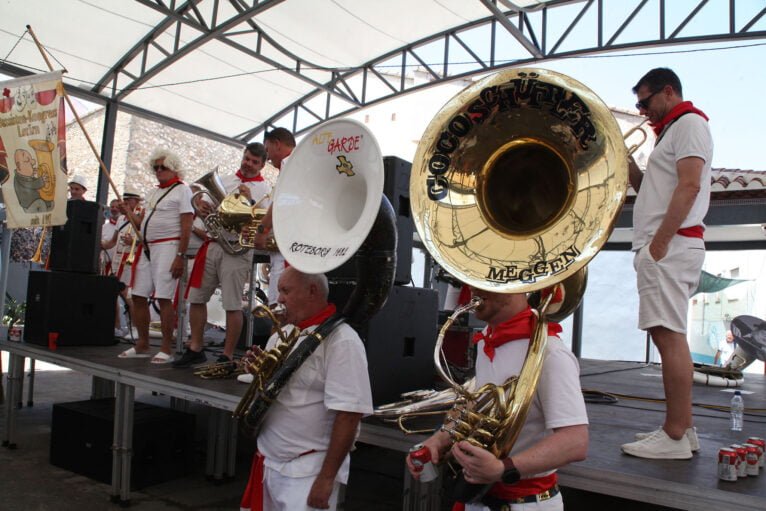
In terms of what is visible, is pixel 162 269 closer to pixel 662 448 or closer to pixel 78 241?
pixel 78 241

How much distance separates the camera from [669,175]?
241 cm

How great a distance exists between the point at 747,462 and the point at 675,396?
0.31 meters

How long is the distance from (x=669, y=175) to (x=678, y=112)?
0.25m

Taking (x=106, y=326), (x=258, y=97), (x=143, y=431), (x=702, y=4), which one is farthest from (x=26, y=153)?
(x=702, y=4)

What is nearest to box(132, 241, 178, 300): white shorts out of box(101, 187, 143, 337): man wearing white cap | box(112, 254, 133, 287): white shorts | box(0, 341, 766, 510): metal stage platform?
box(0, 341, 766, 510): metal stage platform

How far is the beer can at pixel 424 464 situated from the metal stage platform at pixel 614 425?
2.41 feet

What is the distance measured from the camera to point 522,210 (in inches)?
75.1

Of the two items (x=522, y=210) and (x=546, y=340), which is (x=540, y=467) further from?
(x=522, y=210)

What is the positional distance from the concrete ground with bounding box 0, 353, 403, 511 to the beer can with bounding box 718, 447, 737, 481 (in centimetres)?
268

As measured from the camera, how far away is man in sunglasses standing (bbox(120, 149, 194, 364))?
4.55 meters

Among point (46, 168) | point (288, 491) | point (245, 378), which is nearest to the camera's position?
point (288, 491)

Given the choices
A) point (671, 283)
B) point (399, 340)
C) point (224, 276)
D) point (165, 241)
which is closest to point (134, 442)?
point (224, 276)

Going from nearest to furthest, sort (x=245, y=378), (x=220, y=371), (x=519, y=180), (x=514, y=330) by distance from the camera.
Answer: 1. (x=514, y=330)
2. (x=519, y=180)
3. (x=245, y=378)
4. (x=220, y=371)

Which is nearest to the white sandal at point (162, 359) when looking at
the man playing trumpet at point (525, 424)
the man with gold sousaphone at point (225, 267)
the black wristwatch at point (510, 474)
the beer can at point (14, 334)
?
the man with gold sousaphone at point (225, 267)
